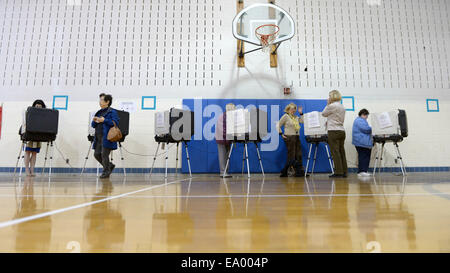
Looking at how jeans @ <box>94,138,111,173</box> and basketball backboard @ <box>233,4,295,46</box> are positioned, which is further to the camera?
basketball backboard @ <box>233,4,295,46</box>

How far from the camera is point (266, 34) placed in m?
3.98

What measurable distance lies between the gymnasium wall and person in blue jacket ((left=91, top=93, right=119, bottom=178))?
1430 mm

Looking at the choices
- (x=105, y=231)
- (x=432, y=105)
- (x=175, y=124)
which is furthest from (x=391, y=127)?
(x=105, y=231)

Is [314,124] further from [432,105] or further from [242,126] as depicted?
[432,105]

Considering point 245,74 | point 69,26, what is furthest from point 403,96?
point 69,26

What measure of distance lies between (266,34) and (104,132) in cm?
276

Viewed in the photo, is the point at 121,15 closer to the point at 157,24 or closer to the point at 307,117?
the point at 157,24

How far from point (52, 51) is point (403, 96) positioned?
6.34 metres

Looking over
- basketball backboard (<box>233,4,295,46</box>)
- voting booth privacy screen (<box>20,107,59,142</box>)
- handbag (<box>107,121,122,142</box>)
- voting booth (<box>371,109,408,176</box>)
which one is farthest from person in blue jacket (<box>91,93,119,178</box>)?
voting booth (<box>371,109,408,176</box>)

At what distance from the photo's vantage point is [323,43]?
464cm

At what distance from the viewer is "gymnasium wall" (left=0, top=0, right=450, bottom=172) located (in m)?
4.46

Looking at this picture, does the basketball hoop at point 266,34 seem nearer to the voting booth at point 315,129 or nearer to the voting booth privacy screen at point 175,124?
the voting booth at point 315,129

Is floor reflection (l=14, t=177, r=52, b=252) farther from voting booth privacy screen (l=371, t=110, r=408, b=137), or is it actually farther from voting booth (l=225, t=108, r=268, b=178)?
voting booth privacy screen (l=371, t=110, r=408, b=137)

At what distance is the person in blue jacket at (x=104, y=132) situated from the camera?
2.79m
